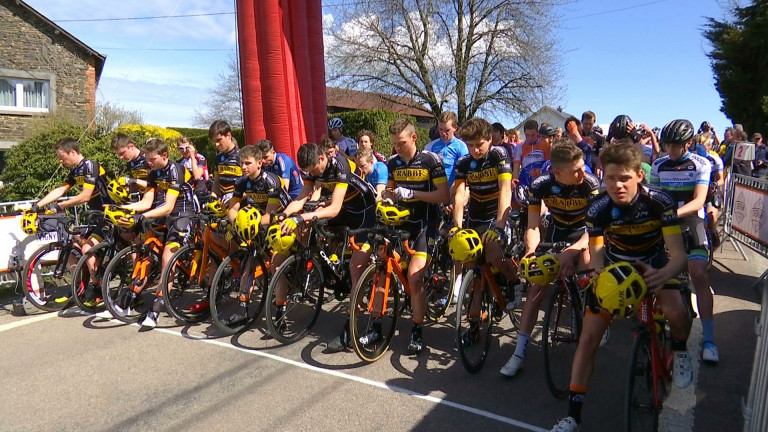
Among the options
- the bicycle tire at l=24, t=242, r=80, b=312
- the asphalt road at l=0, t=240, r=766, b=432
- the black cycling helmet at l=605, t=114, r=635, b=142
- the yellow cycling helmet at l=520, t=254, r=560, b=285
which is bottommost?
the asphalt road at l=0, t=240, r=766, b=432

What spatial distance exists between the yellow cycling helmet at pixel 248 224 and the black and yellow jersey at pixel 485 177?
1.95 metres

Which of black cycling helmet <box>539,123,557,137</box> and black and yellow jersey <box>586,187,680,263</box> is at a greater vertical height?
black cycling helmet <box>539,123,557,137</box>

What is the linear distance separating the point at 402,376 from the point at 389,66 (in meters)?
23.2

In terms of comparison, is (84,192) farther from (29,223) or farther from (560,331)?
(560,331)

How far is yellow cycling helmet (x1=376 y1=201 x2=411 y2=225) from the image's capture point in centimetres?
451

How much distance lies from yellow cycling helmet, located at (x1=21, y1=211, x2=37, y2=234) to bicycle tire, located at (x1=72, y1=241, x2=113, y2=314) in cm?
73

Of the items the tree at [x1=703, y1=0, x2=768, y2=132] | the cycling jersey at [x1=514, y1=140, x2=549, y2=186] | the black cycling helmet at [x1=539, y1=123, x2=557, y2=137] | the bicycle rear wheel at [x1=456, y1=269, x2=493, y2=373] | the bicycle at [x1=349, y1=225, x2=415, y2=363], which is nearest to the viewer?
the bicycle rear wheel at [x1=456, y1=269, x2=493, y2=373]

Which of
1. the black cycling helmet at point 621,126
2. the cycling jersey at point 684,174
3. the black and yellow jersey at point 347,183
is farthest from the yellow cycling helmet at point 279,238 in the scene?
the black cycling helmet at point 621,126

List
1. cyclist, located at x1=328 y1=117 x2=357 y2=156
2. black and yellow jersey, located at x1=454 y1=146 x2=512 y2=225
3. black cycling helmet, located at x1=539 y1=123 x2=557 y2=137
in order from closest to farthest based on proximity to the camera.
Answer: black and yellow jersey, located at x1=454 y1=146 x2=512 y2=225, black cycling helmet, located at x1=539 y1=123 x2=557 y2=137, cyclist, located at x1=328 y1=117 x2=357 y2=156

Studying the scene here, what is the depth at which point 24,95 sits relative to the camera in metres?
22.1

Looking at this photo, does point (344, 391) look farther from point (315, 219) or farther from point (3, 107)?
point (3, 107)

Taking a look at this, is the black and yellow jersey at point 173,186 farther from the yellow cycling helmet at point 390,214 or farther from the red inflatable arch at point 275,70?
the red inflatable arch at point 275,70

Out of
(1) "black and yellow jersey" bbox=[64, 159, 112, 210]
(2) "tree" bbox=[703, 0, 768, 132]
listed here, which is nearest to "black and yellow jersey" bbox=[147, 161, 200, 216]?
(1) "black and yellow jersey" bbox=[64, 159, 112, 210]

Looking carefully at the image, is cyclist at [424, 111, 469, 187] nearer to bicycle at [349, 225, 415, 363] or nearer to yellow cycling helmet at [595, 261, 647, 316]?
bicycle at [349, 225, 415, 363]
